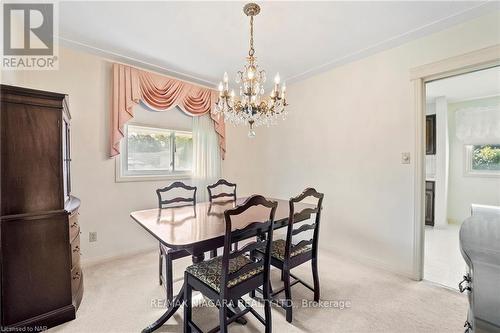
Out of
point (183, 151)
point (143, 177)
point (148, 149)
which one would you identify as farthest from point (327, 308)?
Answer: point (148, 149)

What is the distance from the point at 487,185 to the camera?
4.04 meters

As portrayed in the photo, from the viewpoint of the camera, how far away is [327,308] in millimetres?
1893

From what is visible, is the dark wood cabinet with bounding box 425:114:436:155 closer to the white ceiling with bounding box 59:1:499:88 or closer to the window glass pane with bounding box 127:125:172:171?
the white ceiling with bounding box 59:1:499:88

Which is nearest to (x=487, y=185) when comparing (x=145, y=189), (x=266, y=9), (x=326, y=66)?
(x=326, y=66)

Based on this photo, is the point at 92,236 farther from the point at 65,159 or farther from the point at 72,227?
the point at 65,159

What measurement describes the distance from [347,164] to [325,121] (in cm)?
67

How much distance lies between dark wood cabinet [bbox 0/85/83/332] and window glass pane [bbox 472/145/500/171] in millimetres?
6043

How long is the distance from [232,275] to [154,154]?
2.39 m

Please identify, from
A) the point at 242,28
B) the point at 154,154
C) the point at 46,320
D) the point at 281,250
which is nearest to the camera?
the point at 46,320

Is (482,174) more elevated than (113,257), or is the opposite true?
(482,174)

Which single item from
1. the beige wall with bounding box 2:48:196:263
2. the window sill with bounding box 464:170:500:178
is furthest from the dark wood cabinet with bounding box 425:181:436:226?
the beige wall with bounding box 2:48:196:263

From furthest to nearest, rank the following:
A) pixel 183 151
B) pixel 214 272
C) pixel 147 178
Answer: pixel 183 151 → pixel 147 178 → pixel 214 272

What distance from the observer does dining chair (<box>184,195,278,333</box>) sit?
1363 mm

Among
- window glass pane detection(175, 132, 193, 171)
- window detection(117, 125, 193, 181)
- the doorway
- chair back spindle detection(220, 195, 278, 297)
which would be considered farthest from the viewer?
the doorway
